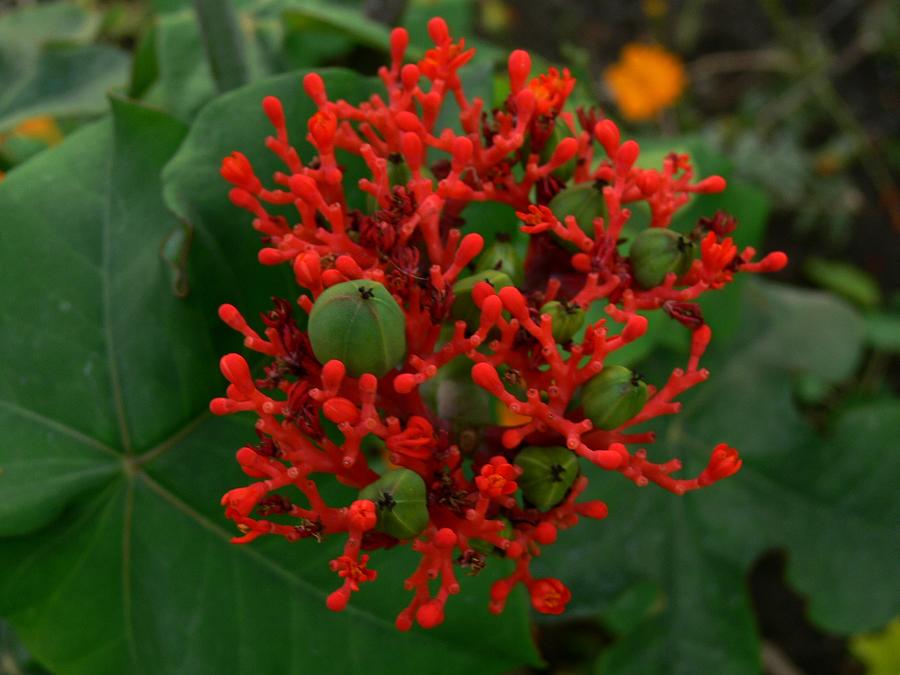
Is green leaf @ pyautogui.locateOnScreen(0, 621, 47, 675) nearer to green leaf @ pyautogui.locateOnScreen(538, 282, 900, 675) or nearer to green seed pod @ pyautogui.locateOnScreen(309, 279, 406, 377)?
green leaf @ pyautogui.locateOnScreen(538, 282, 900, 675)

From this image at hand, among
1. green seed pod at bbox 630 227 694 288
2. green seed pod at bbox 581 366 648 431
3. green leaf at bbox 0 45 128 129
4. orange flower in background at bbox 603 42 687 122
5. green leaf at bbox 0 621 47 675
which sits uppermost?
green seed pod at bbox 630 227 694 288

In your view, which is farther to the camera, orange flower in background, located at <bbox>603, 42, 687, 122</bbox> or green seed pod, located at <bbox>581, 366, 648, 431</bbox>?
orange flower in background, located at <bbox>603, 42, 687, 122</bbox>

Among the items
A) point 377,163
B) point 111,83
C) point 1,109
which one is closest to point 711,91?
point 111,83

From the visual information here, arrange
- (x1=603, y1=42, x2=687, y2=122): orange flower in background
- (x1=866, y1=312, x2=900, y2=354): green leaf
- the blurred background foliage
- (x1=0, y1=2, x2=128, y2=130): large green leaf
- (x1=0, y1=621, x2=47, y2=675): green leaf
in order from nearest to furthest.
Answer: the blurred background foliage < (x1=0, y1=621, x2=47, y2=675): green leaf < (x1=0, y1=2, x2=128, y2=130): large green leaf < (x1=866, y1=312, x2=900, y2=354): green leaf < (x1=603, y1=42, x2=687, y2=122): orange flower in background

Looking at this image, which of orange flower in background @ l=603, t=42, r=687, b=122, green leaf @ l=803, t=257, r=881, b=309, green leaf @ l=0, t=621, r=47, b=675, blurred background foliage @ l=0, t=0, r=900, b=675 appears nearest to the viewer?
blurred background foliage @ l=0, t=0, r=900, b=675

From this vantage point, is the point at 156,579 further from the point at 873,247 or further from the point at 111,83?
the point at 873,247

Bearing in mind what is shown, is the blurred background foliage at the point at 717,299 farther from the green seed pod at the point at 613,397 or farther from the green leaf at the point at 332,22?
the green seed pod at the point at 613,397

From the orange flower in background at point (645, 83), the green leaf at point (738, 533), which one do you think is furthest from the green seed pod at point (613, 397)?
the orange flower in background at point (645, 83)

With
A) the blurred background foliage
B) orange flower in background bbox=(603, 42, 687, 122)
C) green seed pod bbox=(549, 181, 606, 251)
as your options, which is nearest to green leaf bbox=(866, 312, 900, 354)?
the blurred background foliage
